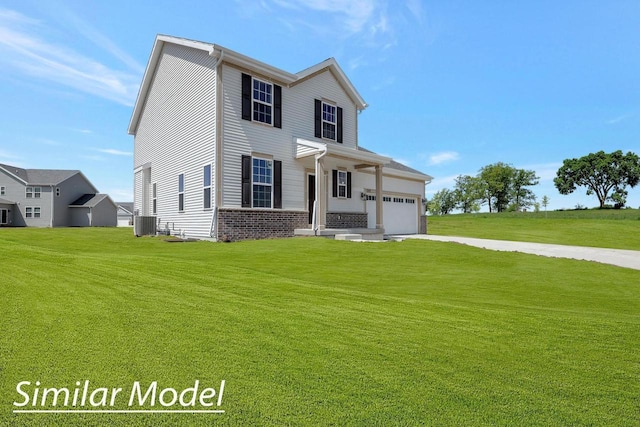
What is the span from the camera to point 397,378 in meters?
2.71

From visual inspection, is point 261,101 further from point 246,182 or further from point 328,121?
point 328,121

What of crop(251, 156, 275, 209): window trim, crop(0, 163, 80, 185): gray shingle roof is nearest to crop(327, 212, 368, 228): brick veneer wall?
crop(251, 156, 275, 209): window trim

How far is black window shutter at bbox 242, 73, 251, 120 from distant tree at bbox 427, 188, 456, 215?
2751 inches

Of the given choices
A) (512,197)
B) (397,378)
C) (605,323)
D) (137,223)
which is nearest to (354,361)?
(397,378)

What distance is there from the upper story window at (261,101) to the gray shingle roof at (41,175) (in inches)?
1456

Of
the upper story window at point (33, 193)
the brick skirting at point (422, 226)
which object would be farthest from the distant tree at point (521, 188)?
the upper story window at point (33, 193)

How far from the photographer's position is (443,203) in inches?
3157

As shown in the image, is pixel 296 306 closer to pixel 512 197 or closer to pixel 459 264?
pixel 459 264

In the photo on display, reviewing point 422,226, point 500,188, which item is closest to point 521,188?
point 500,188

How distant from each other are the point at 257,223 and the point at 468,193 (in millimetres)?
68700

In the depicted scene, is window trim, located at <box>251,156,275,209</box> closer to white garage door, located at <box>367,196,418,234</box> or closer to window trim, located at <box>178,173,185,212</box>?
window trim, located at <box>178,173,185,212</box>

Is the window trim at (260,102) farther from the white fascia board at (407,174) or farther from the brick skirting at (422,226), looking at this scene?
the brick skirting at (422,226)

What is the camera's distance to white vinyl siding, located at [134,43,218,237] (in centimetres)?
1396

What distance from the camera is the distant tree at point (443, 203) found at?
78.2m
